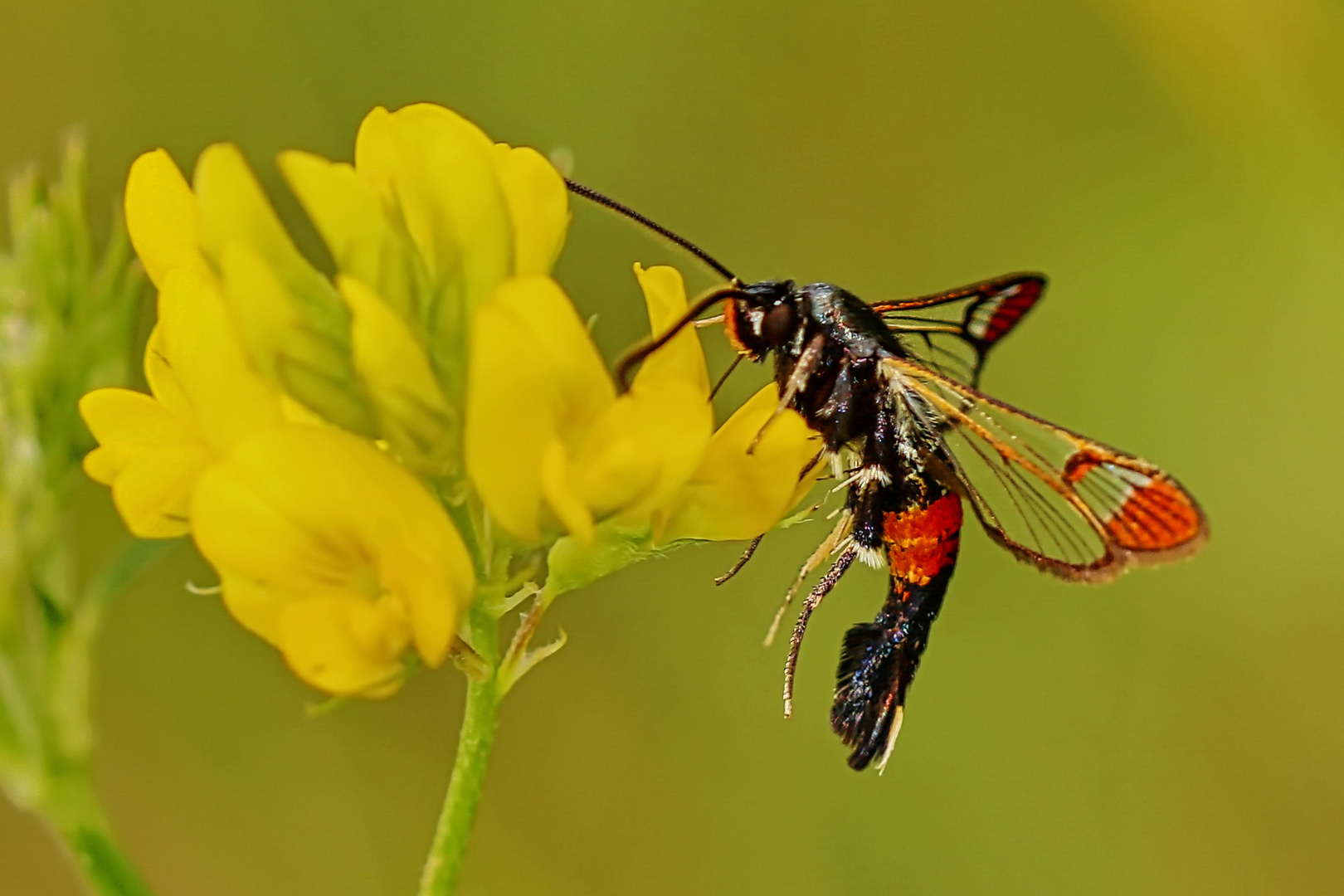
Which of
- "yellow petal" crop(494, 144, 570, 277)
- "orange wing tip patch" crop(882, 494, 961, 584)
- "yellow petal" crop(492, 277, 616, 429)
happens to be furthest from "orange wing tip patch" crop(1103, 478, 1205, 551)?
"yellow petal" crop(494, 144, 570, 277)

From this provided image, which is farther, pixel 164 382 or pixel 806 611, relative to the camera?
pixel 806 611

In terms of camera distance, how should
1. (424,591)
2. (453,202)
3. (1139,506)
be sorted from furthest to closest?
(1139,506) < (453,202) < (424,591)

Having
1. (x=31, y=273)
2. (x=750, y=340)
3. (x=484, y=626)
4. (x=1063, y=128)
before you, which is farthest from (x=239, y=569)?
(x=1063, y=128)

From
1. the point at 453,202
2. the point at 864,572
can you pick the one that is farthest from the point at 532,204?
the point at 864,572

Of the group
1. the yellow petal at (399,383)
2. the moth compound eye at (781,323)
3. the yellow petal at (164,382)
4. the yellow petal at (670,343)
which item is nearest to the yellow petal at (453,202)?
the yellow petal at (399,383)

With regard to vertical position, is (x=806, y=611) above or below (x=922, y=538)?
below

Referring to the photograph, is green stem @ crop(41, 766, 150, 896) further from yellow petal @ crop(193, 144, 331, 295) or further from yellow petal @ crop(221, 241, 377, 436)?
yellow petal @ crop(193, 144, 331, 295)

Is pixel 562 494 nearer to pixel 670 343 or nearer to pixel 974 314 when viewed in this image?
pixel 670 343
